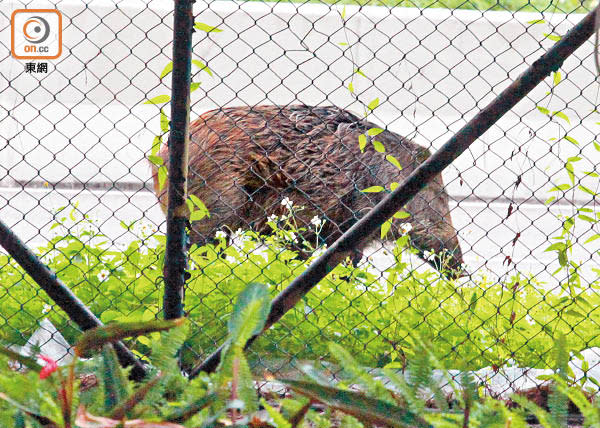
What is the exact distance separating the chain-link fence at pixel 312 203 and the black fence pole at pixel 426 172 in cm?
83

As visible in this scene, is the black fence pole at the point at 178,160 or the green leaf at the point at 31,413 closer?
the green leaf at the point at 31,413

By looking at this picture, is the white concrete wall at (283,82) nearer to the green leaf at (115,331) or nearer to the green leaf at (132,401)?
the green leaf at (115,331)

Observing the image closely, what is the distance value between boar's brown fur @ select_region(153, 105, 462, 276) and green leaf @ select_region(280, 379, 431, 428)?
3.99 m

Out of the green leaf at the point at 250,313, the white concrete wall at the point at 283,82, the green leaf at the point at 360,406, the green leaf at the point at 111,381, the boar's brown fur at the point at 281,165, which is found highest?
the white concrete wall at the point at 283,82

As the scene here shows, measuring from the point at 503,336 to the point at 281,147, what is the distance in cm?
229

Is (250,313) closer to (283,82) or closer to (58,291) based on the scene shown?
(58,291)

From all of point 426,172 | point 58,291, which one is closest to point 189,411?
point 426,172

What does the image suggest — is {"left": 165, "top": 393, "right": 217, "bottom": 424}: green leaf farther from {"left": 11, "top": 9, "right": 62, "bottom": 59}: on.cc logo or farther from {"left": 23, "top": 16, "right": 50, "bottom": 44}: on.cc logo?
{"left": 23, "top": 16, "right": 50, "bottom": 44}: on.cc logo

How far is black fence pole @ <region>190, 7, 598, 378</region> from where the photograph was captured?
6.73ft

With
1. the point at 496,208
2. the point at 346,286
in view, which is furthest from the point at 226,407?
the point at 496,208

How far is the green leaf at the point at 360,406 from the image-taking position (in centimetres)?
113

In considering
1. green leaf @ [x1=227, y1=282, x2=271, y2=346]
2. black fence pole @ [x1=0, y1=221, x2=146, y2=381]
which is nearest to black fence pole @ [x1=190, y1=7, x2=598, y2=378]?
black fence pole @ [x1=0, y1=221, x2=146, y2=381]

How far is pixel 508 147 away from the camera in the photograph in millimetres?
9719

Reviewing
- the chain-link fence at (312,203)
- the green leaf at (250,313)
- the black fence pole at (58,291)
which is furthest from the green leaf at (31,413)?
the chain-link fence at (312,203)
